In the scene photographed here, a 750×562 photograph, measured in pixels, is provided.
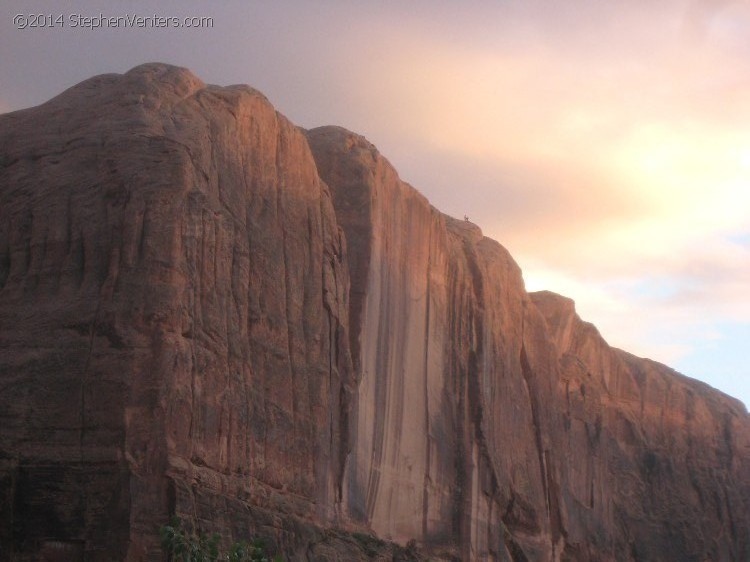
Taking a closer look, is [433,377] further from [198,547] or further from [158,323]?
[198,547]

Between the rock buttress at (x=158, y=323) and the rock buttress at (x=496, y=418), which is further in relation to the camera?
the rock buttress at (x=496, y=418)

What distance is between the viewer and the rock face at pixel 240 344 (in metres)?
37.6

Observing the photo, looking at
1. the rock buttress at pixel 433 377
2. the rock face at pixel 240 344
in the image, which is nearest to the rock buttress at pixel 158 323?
the rock face at pixel 240 344

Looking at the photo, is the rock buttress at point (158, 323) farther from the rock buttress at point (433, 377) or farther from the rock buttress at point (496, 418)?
the rock buttress at point (496, 418)

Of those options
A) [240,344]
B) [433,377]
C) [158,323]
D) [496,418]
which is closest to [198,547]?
[158,323]

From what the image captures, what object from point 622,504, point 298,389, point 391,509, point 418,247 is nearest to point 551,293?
point 622,504

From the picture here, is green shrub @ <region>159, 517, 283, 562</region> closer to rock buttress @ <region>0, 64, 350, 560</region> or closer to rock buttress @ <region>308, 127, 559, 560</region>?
rock buttress @ <region>0, 64, 350, 560</region>

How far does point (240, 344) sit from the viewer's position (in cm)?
4175

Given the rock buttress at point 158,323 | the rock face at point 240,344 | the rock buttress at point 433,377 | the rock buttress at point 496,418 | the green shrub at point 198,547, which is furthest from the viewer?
the rock buttress at point 496,418

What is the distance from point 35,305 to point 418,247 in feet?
58.5

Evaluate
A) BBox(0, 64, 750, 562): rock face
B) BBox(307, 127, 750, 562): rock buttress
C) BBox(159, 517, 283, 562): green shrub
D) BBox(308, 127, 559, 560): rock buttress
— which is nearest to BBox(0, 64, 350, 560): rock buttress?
BBox(0, 64, 750, 562): rock face

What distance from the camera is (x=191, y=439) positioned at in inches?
1519

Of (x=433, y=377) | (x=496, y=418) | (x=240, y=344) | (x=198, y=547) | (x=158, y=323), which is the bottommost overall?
(x=198, y=547)

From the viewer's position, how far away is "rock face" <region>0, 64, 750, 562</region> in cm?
3762
